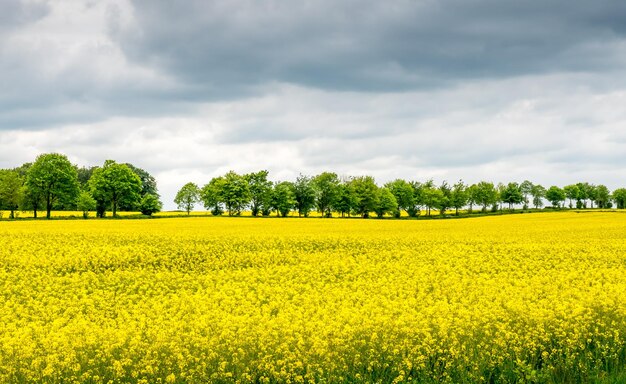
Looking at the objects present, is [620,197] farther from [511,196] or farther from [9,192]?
[9,192]

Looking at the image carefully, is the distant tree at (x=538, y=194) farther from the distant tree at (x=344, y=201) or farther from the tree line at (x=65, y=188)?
the tree line at (x=65, y=188)

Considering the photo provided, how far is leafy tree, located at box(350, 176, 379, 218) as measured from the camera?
4569 inches

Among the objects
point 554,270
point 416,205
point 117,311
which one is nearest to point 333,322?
point 117,311

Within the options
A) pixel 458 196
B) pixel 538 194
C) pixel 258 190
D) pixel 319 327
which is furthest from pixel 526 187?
pixel 319 327

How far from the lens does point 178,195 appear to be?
137250 millimetres

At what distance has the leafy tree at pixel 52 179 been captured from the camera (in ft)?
263

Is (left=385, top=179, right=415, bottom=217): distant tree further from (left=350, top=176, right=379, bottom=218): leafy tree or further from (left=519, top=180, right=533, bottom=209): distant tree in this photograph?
(left=519, top=180, right=533, bottom=209): distant tree

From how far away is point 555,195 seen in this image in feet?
579

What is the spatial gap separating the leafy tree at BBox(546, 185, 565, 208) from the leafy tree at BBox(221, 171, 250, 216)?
403 feet

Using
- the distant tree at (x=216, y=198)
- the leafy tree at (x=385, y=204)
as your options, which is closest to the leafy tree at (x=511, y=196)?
the leafy tree at (x=385, y=204)

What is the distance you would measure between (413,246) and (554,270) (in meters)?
11.0

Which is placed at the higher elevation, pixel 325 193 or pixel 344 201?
pixel 325 193

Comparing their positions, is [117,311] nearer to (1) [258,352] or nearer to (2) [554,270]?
(1) [258,352]

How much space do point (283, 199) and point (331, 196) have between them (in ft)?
54.1
